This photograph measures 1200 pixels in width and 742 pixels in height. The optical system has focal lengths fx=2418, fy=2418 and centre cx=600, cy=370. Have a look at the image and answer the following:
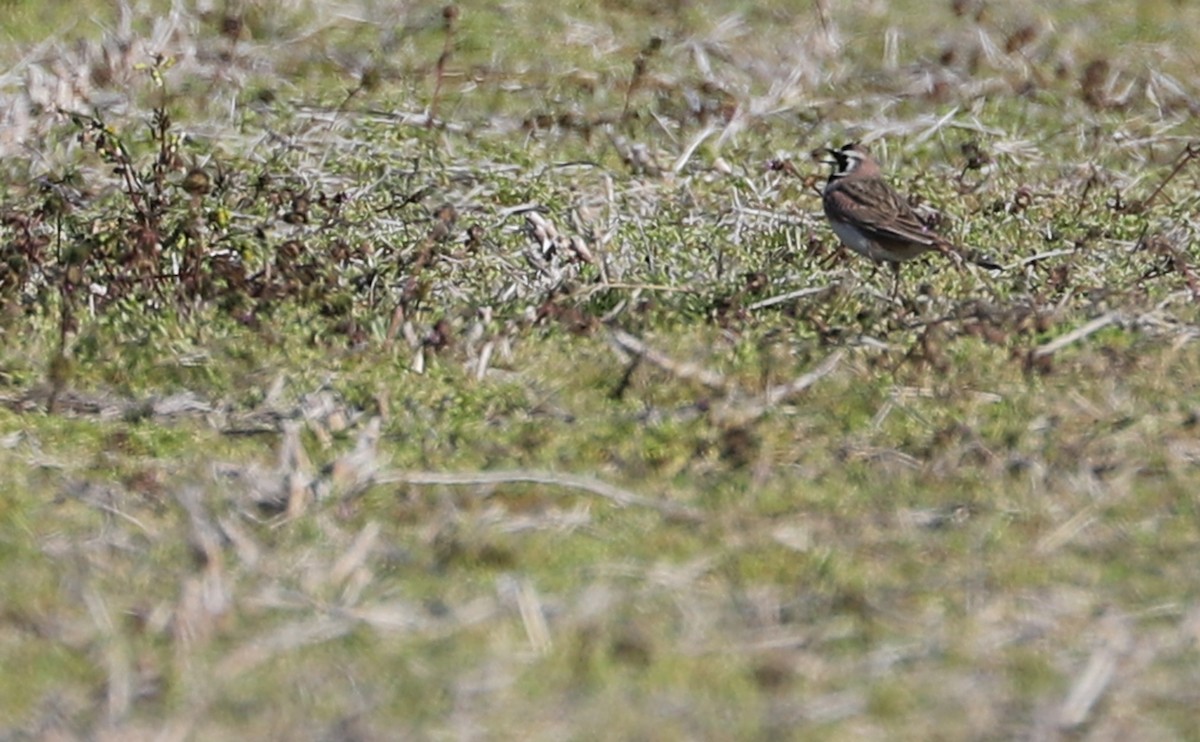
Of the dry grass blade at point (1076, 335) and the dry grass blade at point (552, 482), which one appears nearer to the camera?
the dry grass blade at point (552, 482)

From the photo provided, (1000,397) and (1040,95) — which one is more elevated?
(1000,397)

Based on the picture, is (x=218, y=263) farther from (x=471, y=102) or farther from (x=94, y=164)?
(x=471, y=102)

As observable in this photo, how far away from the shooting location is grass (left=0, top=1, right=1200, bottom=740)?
5.32 metres

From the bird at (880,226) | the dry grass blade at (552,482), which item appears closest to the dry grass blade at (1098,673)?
the dry grass blade at (552,482)

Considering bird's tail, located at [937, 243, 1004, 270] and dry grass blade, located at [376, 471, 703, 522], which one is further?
bird's tail, located at [937, 243, 1004, 270]

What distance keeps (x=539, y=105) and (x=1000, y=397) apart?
4584 mm

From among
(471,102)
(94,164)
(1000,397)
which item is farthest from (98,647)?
(471,102)

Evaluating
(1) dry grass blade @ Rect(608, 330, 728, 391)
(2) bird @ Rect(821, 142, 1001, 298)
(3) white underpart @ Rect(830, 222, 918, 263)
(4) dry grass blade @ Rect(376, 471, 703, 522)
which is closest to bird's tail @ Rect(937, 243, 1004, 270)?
(2) bird @ Rect(821, 142, 1001, 298)

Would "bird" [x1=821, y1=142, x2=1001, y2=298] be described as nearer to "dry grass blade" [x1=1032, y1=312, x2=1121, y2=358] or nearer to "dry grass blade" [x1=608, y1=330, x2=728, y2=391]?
"dry grass blade" [x1=1032, y1=312, x2=1121, y2=358]

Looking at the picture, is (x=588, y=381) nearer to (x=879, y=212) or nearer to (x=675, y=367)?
(x=675, y=367)

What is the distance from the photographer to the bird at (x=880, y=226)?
9.00 m

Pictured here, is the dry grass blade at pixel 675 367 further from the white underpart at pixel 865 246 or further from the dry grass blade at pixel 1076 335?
the white underpart at pixel 865 246

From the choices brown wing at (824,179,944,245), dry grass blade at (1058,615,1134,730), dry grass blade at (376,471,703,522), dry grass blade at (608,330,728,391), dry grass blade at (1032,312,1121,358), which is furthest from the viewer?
brown wing at (824,179,944,245)

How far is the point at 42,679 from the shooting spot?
5266 millimetres
